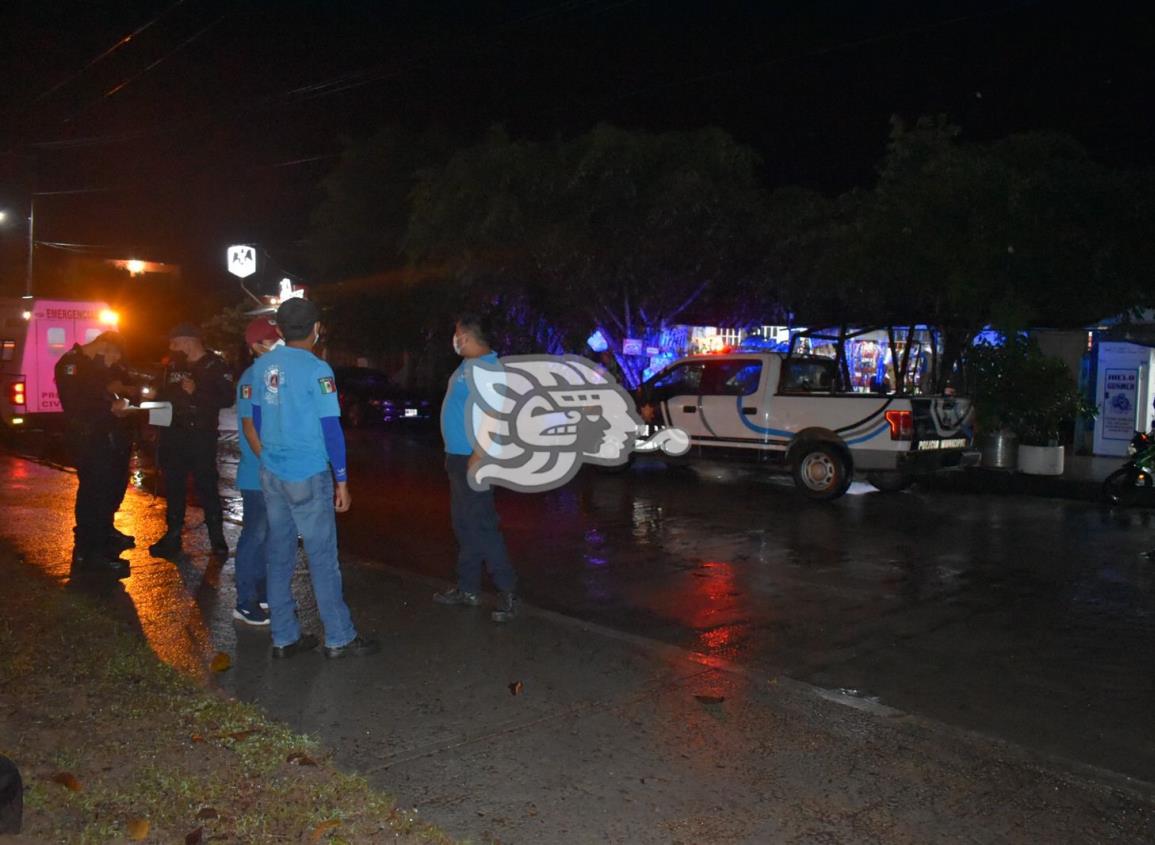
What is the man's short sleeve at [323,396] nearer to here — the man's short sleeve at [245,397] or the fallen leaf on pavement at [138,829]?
the man's short sleeve at [245,397]

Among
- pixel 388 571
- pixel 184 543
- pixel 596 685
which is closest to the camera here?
pixel 596 685

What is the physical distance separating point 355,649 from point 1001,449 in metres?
12.3

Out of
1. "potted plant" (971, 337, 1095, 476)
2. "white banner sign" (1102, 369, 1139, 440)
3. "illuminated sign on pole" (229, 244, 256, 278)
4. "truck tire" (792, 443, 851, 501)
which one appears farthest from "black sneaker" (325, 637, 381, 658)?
"illuminated sign on pole" (229, 244, 256, 278)

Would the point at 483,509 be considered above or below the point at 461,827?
above

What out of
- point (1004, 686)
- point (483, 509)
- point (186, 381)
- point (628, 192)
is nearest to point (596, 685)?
point (483, 509)

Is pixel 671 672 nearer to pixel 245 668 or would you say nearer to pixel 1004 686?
pixel 1004 686

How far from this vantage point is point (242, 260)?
32.7 metres

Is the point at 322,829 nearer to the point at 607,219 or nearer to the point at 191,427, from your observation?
the point at 191,427

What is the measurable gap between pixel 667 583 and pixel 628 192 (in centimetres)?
1488

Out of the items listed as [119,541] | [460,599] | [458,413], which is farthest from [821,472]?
[119,541]

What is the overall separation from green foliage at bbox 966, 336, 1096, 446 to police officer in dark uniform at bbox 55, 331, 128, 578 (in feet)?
40.7

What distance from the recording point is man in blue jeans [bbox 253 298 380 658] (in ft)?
18.2

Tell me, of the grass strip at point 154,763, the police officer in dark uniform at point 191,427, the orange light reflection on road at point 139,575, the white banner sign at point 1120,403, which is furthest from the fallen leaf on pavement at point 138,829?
the white banner sign at point 1120,403

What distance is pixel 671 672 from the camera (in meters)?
5.70
